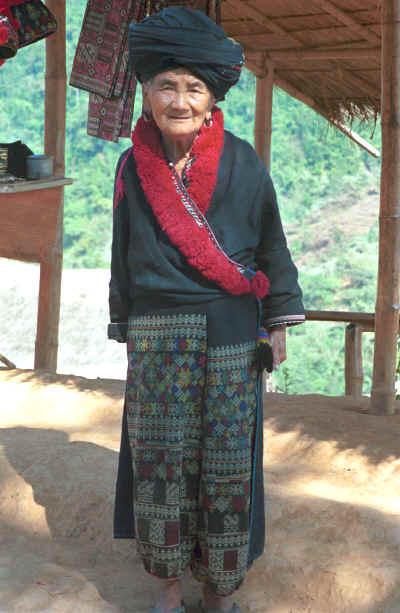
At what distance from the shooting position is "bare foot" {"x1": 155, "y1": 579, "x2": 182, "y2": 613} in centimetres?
222

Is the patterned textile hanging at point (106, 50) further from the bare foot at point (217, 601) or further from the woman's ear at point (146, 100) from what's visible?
the bare foot at point (217, 601)

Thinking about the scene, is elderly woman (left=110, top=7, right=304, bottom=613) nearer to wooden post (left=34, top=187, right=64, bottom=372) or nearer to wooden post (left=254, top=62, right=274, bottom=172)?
wooden post (left=34, top=187, right=64, bottom=372)

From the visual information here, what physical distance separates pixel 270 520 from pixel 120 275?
1190 millimetres

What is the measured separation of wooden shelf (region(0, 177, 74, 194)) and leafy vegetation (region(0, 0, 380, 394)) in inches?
739

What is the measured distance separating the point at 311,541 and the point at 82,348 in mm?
19011

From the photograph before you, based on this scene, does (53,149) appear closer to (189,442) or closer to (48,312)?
(48,312)

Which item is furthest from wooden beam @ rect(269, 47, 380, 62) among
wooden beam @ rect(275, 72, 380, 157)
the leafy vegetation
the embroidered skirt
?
the leafy vegetation

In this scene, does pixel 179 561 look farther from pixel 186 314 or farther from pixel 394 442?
pixel 394 442

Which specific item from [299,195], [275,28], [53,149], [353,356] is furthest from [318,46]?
[299,195]

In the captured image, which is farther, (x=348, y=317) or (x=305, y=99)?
(x=305, y=99)

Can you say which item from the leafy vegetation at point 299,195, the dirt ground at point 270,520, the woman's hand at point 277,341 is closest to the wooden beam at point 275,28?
the dirt ground at point 270,520

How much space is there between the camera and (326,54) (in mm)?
6199

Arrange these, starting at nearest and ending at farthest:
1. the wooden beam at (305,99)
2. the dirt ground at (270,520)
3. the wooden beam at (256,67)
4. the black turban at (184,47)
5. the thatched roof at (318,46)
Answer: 1. the black turban at (184,47)
2. the dirt ground at (270,520)
3. the thatched roof at (318,46)
4. the wooden beam at (256,67)
5. the wooden beam at (305,99)

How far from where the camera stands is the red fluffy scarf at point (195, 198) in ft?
6.72
